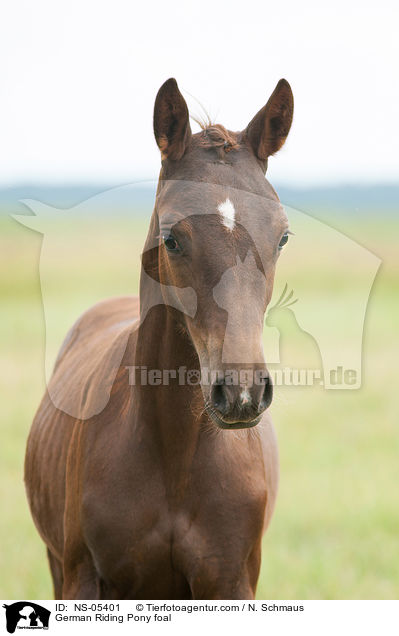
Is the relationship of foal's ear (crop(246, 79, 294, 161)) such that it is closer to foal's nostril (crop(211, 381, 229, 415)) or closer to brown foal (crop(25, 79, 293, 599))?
brown foal (crop(25, 79, 293, 599))

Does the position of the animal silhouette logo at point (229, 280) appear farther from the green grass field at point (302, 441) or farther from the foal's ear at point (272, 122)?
the foal's ear at point (272, 122)

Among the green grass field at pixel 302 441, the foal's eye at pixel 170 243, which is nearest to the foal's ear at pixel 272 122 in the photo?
the foal's eye at pixel 170 243

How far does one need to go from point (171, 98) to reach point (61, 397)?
202 cm

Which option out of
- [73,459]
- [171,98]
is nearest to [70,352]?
[73,459]

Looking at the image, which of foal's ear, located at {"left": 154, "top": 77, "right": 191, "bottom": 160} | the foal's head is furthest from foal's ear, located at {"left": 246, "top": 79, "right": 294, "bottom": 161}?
foal's ear, located at {"left": 154, "top": 77, "right": 191, "bottom": 160}

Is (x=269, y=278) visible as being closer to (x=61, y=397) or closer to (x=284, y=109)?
(x=284, y=109)

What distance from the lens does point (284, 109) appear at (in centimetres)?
329

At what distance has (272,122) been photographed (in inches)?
130
